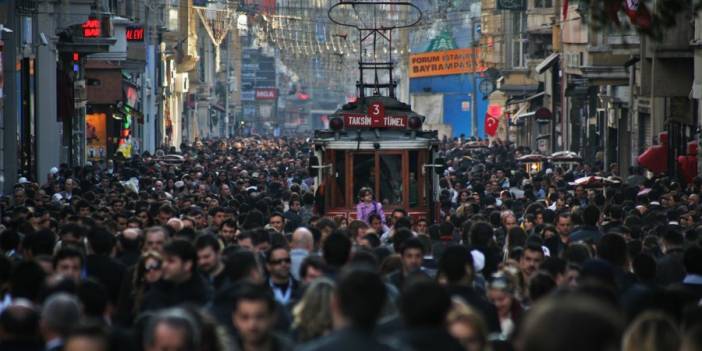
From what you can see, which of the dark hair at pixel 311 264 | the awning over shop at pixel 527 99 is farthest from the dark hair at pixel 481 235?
the awning over shop at pixel 527 99

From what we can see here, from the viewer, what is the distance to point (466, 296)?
10.7 meters

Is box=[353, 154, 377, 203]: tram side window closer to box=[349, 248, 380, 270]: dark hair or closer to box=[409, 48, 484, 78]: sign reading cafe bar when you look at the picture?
box=[349, 248, 380, 270]: dark hair

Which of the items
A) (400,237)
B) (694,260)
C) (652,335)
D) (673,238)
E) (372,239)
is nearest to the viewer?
→ (652,335)

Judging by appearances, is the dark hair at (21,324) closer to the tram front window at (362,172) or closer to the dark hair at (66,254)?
the dark hair at (66,254)

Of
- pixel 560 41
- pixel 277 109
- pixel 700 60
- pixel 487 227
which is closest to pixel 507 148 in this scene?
pixel 560 41

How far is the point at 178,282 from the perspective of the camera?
1116 cm

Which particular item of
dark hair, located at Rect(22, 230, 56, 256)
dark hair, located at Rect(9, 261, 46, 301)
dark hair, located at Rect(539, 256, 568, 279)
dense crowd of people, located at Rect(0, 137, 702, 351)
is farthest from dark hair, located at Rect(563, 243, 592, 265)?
dark hair, located at Rect(9, 261, 46, 301)

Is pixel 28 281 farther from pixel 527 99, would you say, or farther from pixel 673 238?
pixel 527 99

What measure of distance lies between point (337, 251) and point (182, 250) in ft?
4.01

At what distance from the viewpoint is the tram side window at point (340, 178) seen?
2605 cm

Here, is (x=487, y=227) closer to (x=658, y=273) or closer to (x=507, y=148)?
(x=658, y=273)

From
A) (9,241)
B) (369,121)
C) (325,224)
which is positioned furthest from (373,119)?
(9,241)

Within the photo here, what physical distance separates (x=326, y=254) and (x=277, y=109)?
15150cm

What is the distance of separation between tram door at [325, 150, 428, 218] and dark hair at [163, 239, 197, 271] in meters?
14.7
